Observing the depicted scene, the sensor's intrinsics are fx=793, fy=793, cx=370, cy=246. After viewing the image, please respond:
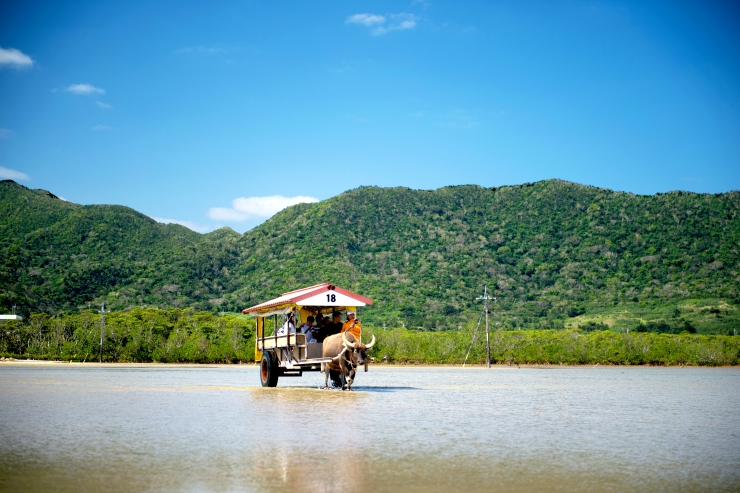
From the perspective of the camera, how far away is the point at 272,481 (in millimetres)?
8078

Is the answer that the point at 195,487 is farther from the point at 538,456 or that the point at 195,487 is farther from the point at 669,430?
the point at 669,430

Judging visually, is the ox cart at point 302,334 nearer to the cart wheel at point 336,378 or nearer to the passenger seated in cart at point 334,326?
the cart wheel at point 336,378

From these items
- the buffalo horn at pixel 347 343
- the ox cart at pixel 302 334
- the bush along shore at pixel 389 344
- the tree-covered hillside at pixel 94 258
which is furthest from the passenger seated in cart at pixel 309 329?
the tree-covered hillside at pixel 94 258

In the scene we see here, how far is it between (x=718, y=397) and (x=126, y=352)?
5696 centimetres

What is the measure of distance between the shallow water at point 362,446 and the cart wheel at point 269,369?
19.0 ft

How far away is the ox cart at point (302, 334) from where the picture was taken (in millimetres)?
23125

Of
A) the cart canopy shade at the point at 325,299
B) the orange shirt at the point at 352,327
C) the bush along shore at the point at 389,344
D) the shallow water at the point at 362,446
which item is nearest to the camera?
the shallow water at the point at 362,446

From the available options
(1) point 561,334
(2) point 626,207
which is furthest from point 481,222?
(1) point 561,334

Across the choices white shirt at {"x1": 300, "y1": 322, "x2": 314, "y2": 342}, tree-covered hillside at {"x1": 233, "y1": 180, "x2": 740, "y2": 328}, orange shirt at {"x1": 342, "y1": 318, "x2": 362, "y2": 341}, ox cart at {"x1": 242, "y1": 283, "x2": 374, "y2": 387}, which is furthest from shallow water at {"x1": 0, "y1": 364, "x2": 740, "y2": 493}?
tree-covered hillside at {"x1": 233, "y1": 180, "x2": 740, "y2": 328}

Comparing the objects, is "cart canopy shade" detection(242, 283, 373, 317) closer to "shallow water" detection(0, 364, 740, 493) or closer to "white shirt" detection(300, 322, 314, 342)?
"white shirt" detection(300, 322, 314, 342)

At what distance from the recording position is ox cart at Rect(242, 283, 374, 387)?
23.1 metres

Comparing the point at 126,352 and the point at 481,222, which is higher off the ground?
the point at 481,222

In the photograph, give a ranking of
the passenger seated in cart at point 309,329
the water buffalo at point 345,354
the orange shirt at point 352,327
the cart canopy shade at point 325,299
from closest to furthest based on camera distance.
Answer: the water buffalo at point 345,354 → the orange shirt at point 352,327 → the cart canopy shade at point 325,299 → the passenger seated in cart at point 309,329

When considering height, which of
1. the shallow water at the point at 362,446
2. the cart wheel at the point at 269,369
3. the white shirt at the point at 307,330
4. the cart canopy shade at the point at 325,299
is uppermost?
the cart canopy shade at the point at 325,299
